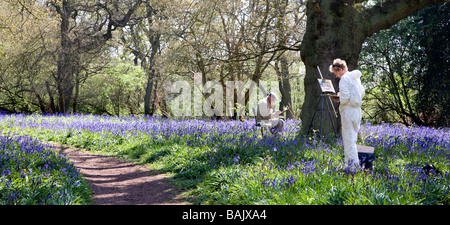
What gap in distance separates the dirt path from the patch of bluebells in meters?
0.49

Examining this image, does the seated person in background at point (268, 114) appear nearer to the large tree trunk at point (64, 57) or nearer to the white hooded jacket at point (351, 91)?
the white hooded jacket at point (351, 91)

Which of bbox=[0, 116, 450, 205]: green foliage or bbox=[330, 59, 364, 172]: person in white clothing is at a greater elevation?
bbox=[330, 59, 364, 172]: person in white clothing

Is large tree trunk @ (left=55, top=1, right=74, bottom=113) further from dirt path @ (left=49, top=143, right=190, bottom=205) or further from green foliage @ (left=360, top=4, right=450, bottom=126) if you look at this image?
green foliage @ (left=360, top=4, right=450, bottom=126)

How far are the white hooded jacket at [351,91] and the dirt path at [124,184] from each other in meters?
3.09

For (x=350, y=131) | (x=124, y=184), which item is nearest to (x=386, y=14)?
(x=350, y=131)

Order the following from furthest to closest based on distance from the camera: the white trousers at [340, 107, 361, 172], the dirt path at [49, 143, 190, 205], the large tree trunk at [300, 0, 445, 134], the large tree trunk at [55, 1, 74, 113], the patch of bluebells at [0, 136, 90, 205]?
the large tree trunk at [55, 1, 74, 113]
the large tree trunk at [300, 0, 445, 134]
the white trousers at [340, 107, 361, 172]
the dirt path at [49, 143, 190, 205]
the patch of bluebells at [0, 136, 90, 205]

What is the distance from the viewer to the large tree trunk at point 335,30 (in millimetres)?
8391

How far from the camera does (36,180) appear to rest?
452 cm

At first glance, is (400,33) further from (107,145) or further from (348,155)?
(107,145)

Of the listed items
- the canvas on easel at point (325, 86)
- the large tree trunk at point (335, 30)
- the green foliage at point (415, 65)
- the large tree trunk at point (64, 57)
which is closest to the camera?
the canvas on easel at point (325, 86)

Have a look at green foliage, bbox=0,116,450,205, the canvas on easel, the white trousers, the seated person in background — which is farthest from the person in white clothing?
the seated person in background

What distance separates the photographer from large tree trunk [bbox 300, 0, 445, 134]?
8391 millimetres

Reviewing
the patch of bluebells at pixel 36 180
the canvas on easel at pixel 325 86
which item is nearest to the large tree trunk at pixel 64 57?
the patch of bluebells at pixel 36 180

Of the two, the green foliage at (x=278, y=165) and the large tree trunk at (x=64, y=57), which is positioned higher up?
the large tree trunk at (x=64, y=57)
